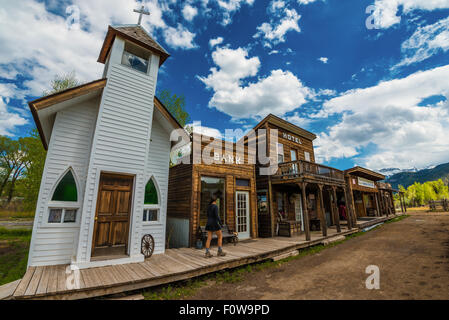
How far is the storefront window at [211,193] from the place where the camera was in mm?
8820

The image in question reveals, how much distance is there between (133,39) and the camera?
267 inches

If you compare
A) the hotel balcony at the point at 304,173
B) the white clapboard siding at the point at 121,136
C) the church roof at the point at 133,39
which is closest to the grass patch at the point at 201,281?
the white clapboard siding at the point at 121,136

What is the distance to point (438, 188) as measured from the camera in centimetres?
5091

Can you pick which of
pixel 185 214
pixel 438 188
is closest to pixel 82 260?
pixel 185 214

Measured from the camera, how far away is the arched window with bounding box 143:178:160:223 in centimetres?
709

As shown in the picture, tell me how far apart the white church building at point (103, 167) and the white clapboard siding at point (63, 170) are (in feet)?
0.07

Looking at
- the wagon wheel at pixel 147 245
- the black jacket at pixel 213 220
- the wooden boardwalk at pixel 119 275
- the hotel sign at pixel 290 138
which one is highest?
the hotel sign at pixel 290 138

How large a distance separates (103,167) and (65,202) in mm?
1475

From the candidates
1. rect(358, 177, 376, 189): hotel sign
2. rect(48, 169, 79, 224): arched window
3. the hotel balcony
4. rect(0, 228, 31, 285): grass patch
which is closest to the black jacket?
rect(48, 169, 79, 224): arched window

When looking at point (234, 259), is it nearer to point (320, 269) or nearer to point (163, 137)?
point (320, 269)

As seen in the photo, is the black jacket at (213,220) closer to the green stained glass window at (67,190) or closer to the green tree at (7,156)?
the green stained glass window at (67,190)

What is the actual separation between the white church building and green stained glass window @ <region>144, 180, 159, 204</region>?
4cm

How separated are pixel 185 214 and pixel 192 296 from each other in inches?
163

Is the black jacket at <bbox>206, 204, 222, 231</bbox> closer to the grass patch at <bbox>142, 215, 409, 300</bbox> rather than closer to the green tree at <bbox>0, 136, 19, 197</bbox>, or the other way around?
the grass patch at <bbox>142, 215, 409, 300</bbox>
